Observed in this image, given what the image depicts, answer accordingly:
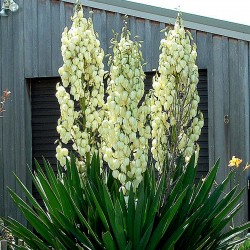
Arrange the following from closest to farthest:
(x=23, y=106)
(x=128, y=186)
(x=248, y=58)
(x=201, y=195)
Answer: (x=128, y=186), (x=201, y=195), (x=248, y=58), (x=23, y=106)

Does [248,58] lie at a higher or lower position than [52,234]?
higher

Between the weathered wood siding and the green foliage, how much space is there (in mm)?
2830

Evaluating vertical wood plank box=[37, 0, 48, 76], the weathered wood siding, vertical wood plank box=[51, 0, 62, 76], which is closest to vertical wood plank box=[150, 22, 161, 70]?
the weathered wood siding

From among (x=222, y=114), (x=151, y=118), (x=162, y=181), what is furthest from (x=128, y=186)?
(x=222, y=114)

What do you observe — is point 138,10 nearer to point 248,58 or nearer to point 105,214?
point 248,58

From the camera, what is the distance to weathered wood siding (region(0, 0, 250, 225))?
8336mm

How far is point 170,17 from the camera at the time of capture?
849 cm

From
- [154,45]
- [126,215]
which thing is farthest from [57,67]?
[126,215]

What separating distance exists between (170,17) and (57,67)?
1.76 m

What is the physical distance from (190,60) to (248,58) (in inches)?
127

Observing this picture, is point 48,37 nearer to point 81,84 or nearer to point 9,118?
point 9,118

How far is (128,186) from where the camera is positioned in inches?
200

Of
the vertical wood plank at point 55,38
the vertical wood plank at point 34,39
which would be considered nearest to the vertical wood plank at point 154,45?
the vertical wood plank at point 55,38

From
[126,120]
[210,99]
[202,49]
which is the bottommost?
[126,120]
